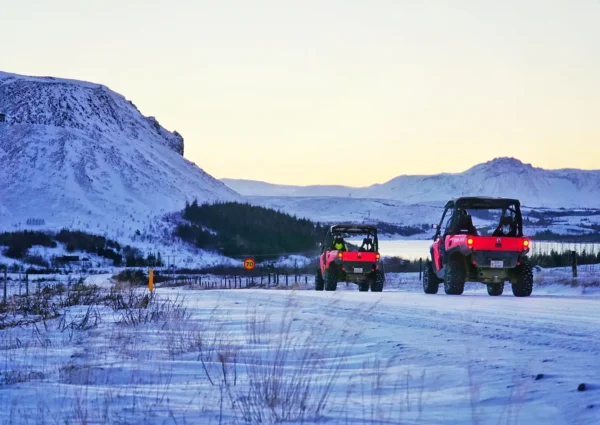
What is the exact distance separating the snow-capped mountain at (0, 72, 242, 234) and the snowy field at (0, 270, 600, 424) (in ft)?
296

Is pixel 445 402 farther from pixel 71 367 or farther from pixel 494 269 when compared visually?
pixel 494 269

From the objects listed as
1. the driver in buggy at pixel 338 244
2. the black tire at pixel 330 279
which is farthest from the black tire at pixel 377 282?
the driver in buggy at pixel 338 244

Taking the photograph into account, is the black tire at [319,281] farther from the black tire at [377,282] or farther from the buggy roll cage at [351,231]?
the black tire at [377,282]

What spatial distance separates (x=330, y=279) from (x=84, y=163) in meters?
99.1

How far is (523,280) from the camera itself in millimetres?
18297

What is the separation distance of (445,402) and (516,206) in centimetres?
1382

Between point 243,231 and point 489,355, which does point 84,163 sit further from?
point 489,355

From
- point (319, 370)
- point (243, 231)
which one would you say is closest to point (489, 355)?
point (319, 370)

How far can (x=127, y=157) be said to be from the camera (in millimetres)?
127375

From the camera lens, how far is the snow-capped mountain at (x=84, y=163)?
106 m

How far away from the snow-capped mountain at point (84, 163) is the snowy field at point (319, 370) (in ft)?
296

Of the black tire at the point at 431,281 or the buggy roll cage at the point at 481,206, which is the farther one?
the black tire at the point at 431,281

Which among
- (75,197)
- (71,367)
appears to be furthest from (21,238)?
(71,367)

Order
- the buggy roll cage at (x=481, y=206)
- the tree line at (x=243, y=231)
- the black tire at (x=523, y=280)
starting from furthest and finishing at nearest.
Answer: the tree line at (x=243, y=231) < the buggy roll cage at (x=481, y=206) < the black tire at (x=523, y=280)
